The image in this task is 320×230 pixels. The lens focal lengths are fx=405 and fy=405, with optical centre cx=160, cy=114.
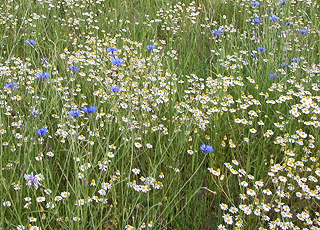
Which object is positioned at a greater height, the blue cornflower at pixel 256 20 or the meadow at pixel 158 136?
the blue cornflower at pixel 256 20

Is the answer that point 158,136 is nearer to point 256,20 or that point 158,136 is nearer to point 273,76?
point 273,76

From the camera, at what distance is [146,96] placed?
2.83 metres

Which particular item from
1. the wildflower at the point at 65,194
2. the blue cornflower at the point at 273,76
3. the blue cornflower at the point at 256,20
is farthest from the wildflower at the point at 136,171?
the blue cornflower at the point at 256,20

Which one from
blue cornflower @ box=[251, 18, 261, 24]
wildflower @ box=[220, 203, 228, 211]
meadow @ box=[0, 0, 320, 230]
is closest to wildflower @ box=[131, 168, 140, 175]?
meadow @ box=[0, 0, 320, 230]

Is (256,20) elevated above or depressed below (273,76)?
above

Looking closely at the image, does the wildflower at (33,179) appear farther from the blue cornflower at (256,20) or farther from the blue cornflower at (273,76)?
the blue cornflower at (256,20)

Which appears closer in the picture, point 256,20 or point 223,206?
point 223,206

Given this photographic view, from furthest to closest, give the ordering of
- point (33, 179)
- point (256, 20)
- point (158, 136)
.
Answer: point (256, 20) → point (158, 136) → point (33, 179)

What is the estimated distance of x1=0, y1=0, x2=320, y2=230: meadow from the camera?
2098 millimetres

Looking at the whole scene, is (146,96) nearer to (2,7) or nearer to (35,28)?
(35,28)

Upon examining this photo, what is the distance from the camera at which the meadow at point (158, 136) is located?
2098 millimetres

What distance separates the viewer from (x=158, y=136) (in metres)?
2.58

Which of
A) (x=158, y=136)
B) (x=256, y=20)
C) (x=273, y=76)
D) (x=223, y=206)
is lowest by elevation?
(x=223, y=206)

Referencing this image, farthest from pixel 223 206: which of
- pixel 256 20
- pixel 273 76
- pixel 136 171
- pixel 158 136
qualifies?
pixel 256 20
